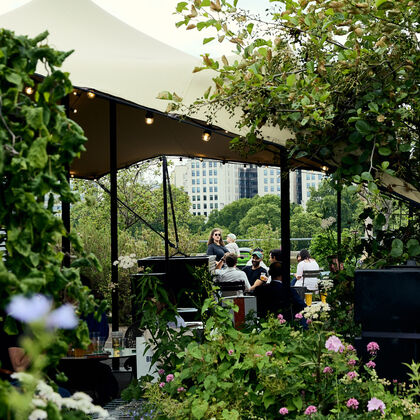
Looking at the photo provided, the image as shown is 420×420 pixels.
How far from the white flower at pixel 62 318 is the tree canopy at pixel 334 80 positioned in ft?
8.43

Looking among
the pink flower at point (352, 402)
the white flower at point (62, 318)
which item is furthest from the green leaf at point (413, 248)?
the white flower at point (62, 318)

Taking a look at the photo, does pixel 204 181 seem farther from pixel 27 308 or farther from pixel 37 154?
pixel 27 308

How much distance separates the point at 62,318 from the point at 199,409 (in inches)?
64.8

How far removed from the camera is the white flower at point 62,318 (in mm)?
1559

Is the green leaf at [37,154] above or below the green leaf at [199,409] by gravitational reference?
above

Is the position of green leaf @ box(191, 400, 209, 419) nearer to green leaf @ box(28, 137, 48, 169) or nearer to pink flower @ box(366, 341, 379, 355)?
pink flower @ box(366, 341, 379, 355)

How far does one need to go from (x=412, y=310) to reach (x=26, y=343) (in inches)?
104

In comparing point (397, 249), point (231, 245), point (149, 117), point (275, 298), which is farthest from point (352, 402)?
point (231, 245)

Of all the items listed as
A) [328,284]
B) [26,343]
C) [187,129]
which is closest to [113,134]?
[187,129]

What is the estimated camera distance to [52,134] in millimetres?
1709

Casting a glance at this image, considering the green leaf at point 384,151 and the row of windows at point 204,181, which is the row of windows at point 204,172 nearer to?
the row of windows at point 204,181

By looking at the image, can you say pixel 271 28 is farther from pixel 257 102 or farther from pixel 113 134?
pixel 113 134

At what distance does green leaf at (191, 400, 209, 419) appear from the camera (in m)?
3.02

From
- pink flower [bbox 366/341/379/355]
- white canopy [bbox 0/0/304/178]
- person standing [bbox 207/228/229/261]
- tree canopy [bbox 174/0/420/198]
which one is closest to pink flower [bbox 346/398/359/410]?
pink flower [bbox 366/341/379/355]
